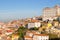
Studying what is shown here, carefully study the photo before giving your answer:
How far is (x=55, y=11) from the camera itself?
115 feet

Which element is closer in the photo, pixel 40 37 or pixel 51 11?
pixel 40 37

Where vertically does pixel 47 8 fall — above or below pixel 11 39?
above

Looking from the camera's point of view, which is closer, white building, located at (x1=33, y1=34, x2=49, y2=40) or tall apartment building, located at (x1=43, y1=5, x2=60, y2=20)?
white building, located at (x1=33, y1=34, x2=49, y2=40)

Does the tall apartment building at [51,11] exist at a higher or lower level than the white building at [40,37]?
higher

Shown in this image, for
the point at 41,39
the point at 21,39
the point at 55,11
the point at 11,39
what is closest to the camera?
the point at 41,39

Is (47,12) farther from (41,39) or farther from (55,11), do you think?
(41,39)

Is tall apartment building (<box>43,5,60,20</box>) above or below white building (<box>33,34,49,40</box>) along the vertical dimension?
above

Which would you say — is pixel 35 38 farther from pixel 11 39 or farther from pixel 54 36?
pixel 11 39

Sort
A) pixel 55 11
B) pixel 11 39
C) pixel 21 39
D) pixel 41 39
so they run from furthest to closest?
pixel 55 11 → pixel 11 39 → pixel 21 39 → pixel 41 39

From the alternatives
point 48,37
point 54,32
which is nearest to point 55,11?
point 54,32

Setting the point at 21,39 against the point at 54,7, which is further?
the point at 54,7

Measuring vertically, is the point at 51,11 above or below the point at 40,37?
above

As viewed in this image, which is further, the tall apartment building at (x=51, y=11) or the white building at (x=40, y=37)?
the tall apartment building at (x=51, y=11)

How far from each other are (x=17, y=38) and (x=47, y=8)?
1870cm
